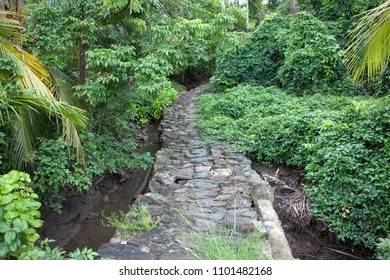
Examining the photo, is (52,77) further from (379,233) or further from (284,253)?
(379,233)

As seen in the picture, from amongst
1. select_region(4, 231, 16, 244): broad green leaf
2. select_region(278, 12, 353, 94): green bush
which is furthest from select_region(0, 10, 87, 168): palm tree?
select_region(278, 12, 353, 94): green bush

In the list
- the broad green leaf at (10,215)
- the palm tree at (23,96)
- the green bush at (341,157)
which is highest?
the palm tree at (23,96)

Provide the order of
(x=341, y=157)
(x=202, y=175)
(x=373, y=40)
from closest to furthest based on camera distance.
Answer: (x=373, y=40) < (x=341, y=157) < (x=202, y=175)

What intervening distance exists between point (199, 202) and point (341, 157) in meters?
1.85

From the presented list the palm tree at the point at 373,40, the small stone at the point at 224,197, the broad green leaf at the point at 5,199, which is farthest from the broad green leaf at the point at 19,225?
the palm tree at the point at 373,40

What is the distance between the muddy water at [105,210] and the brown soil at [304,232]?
2490 mm

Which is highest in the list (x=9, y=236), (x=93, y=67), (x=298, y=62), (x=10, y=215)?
(x=298, y=62)

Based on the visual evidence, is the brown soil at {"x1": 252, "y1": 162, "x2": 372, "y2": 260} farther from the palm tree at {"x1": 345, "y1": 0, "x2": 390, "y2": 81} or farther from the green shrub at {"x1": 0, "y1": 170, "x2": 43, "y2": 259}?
the green shrub at {"x1": 0, "y1": 170, "x2": 43, "y2": 259}

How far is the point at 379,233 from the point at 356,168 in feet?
2.50

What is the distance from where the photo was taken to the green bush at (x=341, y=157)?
3.50 metres

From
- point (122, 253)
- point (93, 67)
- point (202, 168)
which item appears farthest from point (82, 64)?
point (122, 253)

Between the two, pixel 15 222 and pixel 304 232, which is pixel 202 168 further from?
pixel 15 222

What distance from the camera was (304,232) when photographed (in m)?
3.97

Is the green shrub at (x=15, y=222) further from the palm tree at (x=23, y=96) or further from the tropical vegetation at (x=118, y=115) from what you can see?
the palm tree at (x=23, y=96)
